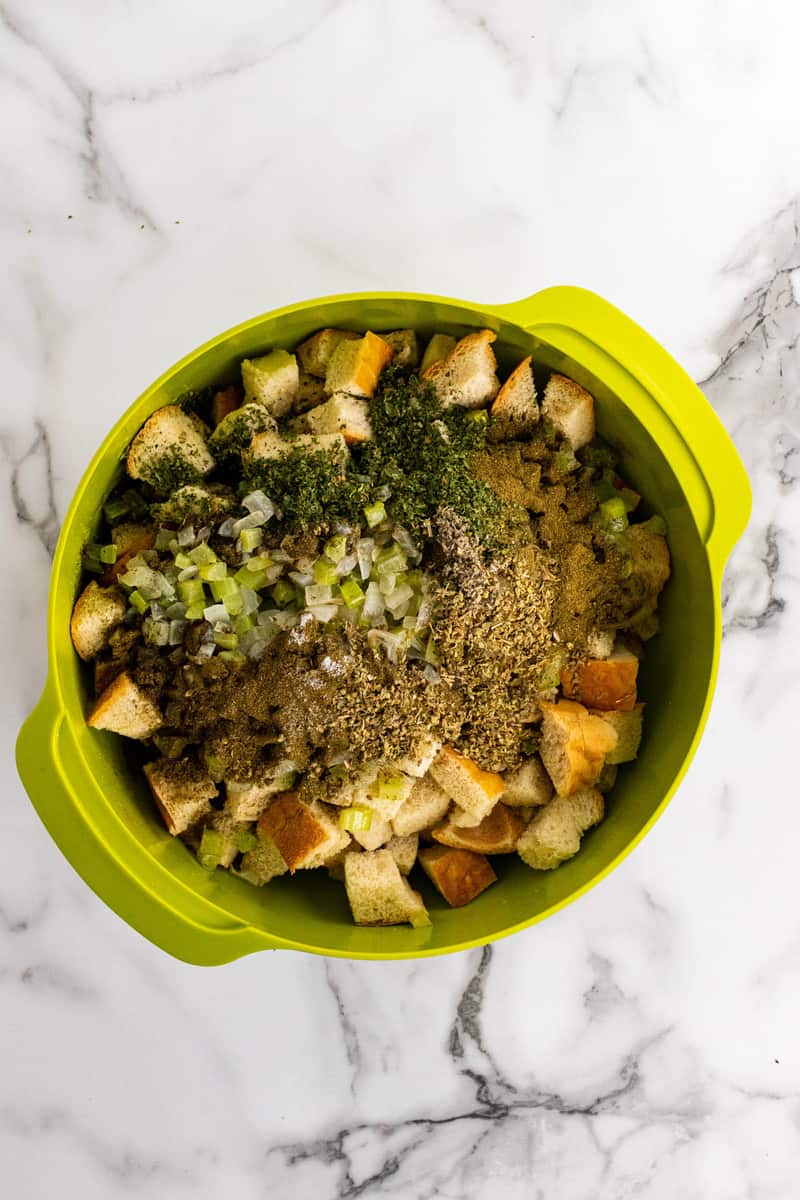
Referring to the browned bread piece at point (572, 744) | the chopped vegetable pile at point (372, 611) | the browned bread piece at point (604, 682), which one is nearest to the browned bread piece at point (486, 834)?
the chopped vegetable pile at point (372, 611)

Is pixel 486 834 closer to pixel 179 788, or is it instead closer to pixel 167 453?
pixel 179 788

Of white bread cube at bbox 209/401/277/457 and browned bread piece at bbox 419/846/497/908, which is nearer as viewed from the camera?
white bread cube at bbox 209/401/277/457

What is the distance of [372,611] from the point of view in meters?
1.45

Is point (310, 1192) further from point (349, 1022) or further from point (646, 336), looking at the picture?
point (646, 336)

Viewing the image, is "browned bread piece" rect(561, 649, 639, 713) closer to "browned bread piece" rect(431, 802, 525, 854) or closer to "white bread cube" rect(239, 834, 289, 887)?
"browned bread piece" rect(431, 802, 525, 854)

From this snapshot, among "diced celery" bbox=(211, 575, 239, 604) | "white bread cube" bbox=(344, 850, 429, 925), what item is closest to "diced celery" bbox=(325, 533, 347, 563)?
"diced celery" bbox=(211, 575, 239, 604)

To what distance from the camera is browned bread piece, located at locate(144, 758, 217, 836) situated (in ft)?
4.82

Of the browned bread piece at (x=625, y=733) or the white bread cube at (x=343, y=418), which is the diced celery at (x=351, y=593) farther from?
the browned bread piece at (x=625, y=733)

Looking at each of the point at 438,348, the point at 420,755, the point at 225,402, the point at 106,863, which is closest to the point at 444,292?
the point at 438,348

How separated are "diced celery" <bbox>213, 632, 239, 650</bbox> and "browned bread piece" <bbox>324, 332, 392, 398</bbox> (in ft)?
1.11

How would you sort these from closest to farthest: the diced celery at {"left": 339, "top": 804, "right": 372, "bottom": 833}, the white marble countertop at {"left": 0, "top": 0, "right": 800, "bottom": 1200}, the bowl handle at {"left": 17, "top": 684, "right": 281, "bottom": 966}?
the bowl handle at {"left": 17, "top": 684, "right": 281, "bottom": 966} → the diced celery at {"left": 339, "top": 804, "right": 372, "bottom": 833} → the white marble countertop at {"left": 0, "top": 0, "right": 800, "bottom": 1200}

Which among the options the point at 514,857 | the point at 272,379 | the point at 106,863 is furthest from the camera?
the point at 514,857

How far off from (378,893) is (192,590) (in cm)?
54

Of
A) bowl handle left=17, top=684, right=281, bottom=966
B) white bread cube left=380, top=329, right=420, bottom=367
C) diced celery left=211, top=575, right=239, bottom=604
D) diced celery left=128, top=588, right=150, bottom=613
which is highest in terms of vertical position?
white bread cube left=380, top=329, right=420, bottom=367
